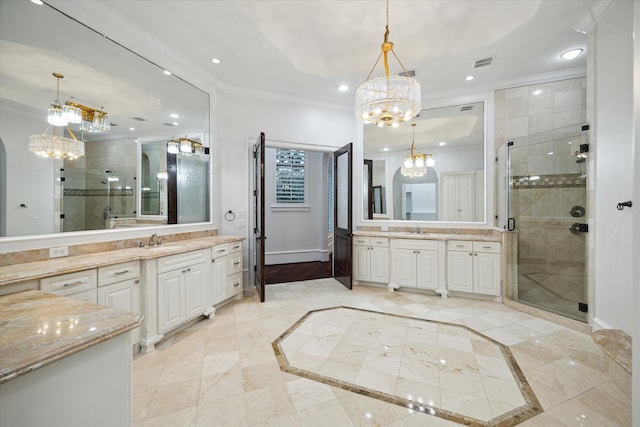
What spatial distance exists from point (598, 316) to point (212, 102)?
5234 mm

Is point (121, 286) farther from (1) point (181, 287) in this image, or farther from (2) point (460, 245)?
(2) point (460, 245)

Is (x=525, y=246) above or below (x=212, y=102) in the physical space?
below

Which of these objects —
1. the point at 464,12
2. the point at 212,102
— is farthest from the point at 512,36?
the point at 212,102

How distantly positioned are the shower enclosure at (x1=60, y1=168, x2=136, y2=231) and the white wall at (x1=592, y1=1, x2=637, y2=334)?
4.64m

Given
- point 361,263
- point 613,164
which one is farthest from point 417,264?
point 613,164

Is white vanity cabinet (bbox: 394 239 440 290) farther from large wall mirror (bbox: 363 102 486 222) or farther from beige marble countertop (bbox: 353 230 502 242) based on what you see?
large wall mirror (bbox: 363 102 486 222)

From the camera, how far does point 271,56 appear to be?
3.29 m

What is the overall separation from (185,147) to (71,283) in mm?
2109

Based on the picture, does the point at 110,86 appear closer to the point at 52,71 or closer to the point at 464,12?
the point at 52,71

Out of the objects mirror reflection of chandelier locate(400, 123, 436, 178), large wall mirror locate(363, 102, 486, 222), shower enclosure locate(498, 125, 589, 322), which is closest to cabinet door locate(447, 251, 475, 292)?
shower enclosure locate(498, 125, 589, 322)

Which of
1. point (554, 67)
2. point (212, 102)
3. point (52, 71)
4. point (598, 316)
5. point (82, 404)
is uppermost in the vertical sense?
point (554, 67)

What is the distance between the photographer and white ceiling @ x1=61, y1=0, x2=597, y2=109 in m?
2.49

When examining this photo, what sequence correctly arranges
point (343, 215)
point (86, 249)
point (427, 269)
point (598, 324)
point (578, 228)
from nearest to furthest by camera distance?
point (86, 249)
point (598, 324)
point (578, 228)
point (427, 269)
point (343, 215)

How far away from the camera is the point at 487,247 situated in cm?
364
